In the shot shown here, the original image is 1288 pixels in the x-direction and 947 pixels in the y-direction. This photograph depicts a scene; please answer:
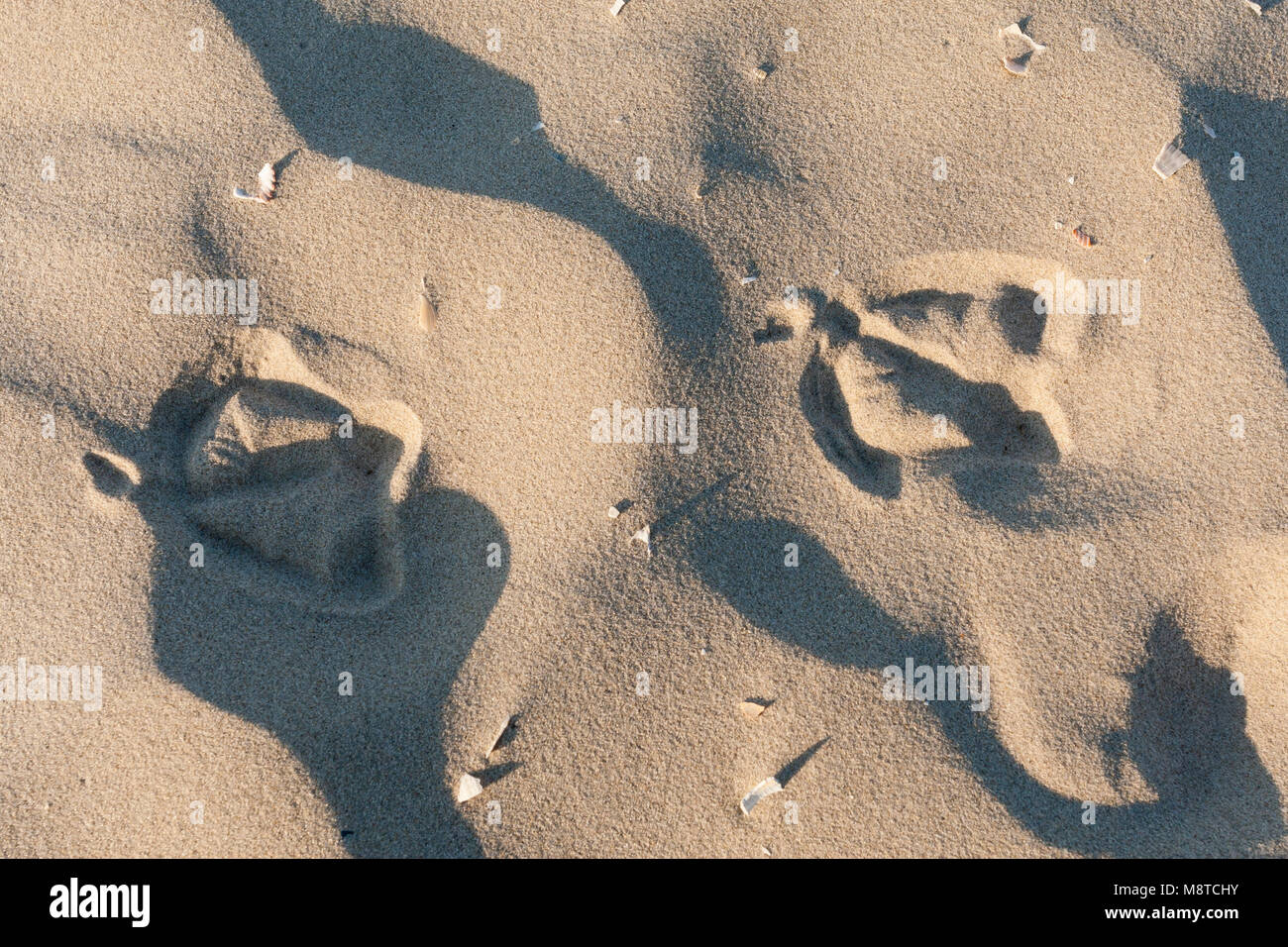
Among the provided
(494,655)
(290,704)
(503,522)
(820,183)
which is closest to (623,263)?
(820,183)

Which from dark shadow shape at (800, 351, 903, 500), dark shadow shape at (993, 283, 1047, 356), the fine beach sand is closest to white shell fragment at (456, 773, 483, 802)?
the fine beach sand

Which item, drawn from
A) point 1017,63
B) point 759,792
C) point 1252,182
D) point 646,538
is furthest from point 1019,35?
point 759,792

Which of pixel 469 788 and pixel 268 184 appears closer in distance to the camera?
pixel 469 788

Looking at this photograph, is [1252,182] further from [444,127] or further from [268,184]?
[268,184]

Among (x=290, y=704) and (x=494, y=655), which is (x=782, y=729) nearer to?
(x=494, y=655)

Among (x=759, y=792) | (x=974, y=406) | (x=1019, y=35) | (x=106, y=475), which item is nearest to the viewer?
(x=759, y=792)

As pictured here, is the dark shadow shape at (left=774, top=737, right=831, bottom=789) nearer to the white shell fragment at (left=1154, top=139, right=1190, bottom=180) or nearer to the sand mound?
the sand mound

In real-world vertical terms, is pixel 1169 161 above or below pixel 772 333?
above
